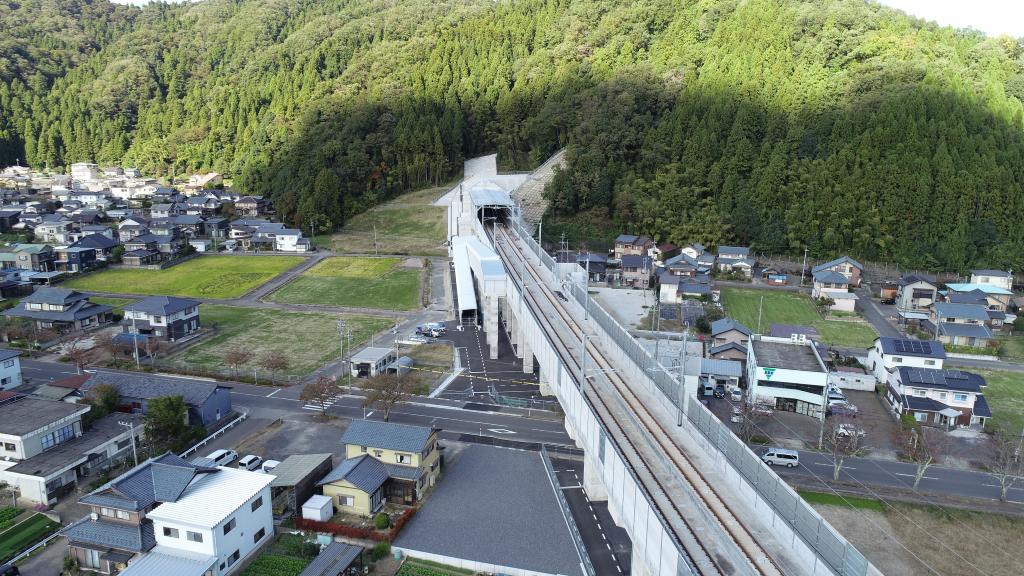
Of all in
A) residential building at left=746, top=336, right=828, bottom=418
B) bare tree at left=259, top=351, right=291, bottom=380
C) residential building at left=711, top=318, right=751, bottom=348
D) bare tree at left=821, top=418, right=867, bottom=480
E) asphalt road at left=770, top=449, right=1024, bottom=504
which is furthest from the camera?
residential building at left=711, top=318, right=751, bottom=348

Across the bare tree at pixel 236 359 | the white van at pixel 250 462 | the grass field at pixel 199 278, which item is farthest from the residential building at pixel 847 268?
the grass field at pixel 199 278

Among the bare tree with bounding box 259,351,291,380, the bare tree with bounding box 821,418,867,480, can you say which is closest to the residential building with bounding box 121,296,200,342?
the bare tree with bounding box 259,351,291,380

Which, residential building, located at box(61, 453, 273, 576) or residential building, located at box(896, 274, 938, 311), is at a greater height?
residential building, located at box(896, 274, 938, 311)

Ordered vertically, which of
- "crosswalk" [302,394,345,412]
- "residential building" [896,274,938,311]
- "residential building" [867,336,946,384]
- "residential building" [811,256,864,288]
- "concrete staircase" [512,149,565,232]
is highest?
"concrete staircase" [512,149,565,232]

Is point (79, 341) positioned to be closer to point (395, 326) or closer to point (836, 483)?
point (395, 326)

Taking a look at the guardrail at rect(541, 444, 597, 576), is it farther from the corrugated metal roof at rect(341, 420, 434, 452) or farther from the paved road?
the corrugated metal roof at rect(341, 420, 434, 452)

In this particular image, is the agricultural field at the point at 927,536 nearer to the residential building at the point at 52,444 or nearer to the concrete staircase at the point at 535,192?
the residential building at the point at 52,444

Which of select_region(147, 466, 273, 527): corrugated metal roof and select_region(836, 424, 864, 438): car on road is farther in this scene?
select_region(836, 424, 864, 438): car on road
